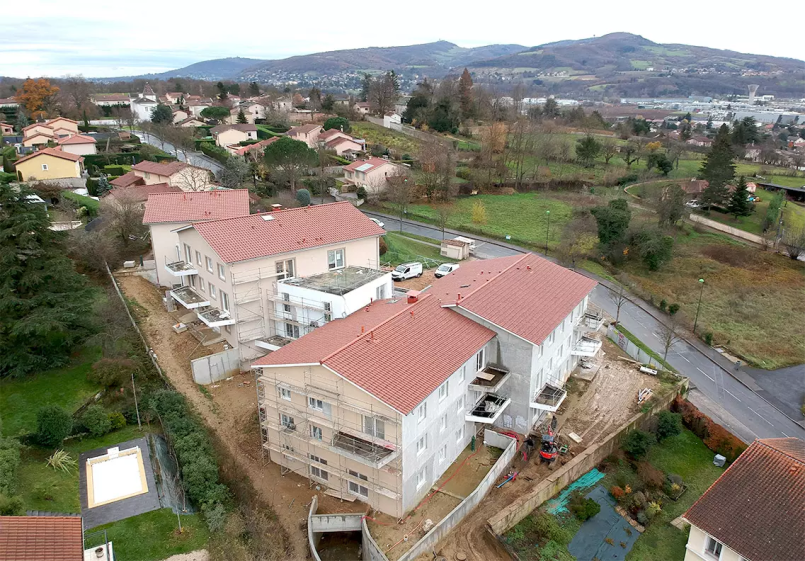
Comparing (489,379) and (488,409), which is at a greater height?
(489,379)

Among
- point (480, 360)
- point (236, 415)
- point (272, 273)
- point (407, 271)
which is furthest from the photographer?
point (407, 271)

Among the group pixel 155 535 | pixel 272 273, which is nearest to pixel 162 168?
pixel 272 273

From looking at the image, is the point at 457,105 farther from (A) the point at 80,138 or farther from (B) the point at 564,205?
(A) the point at 80,138

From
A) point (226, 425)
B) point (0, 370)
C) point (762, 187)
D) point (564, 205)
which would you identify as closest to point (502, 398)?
point (226, 425)

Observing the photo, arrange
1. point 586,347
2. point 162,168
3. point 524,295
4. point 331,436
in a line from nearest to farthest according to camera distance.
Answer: point 331,436, point 524,295, point 586,347, point 162,168

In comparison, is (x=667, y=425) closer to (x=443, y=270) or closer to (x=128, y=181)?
(x=443, y=270)

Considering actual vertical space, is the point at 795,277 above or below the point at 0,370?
below

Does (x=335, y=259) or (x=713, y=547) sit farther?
(x=335, y=259)
